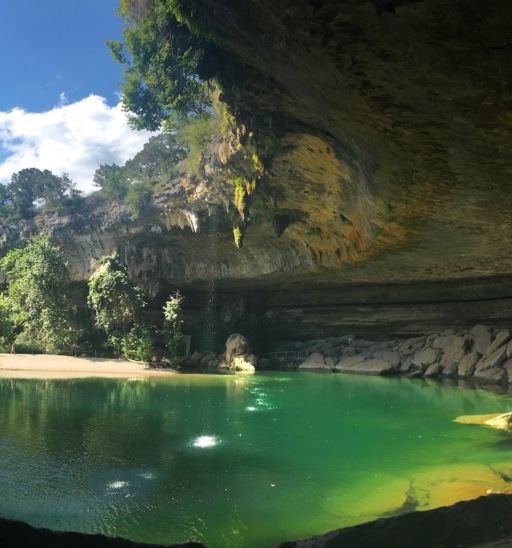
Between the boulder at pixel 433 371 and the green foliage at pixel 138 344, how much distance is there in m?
14.1

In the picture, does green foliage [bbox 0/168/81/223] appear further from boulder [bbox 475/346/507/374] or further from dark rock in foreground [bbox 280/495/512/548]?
dark rock in foreground [bbox 280/495/512/548]

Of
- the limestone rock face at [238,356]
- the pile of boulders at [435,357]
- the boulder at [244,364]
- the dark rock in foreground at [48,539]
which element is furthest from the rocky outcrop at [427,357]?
the dark rock in foreground at [48,539]

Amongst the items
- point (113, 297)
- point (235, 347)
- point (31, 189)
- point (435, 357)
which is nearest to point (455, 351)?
point (435, 357)

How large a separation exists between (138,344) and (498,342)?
1778cm

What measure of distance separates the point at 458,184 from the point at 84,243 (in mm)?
23231

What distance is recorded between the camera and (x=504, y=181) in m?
8.79

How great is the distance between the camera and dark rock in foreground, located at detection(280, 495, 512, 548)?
4344 millimetres

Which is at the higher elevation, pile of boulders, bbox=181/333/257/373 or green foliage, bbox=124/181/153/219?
green foliage, bbox=124/181/153/219

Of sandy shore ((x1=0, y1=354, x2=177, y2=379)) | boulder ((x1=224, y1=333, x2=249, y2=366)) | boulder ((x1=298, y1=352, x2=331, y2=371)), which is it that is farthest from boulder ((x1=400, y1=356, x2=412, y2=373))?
sandy shore ((x1=0, y1=354, x2=177, y2=379))

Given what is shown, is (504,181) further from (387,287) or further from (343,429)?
(387,287)

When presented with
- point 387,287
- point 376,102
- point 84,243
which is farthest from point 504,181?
point 84,243

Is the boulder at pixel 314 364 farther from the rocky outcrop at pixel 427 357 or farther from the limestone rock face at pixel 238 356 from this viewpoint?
the limestone rock face at pixel 238 356

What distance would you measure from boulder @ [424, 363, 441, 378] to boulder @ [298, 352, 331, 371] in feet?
17.1

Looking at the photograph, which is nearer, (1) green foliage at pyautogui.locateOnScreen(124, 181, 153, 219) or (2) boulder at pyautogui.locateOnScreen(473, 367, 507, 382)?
(2) boulder at pyautogui.locateOnScreen(473, 367, 507, 382)
